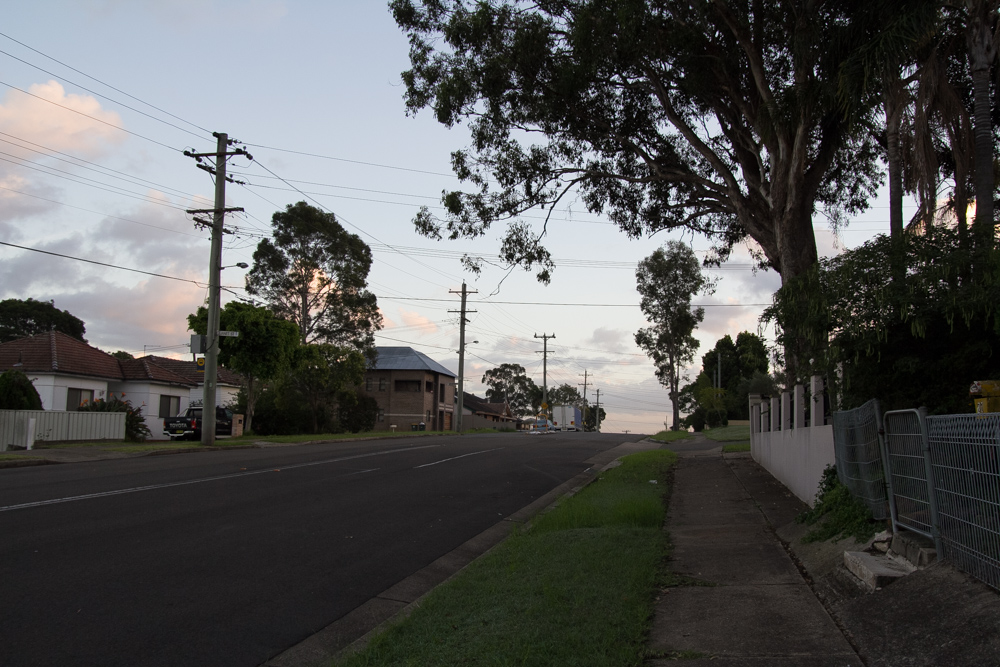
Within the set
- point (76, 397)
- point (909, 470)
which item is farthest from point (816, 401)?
point (76, 397)

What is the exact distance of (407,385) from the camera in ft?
200

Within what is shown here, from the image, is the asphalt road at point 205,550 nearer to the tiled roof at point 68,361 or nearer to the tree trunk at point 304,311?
the tiled roof at point 68,361

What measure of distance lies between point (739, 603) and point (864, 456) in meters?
2.33

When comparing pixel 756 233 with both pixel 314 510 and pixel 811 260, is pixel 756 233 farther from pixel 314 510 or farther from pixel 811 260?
pixel 314 510

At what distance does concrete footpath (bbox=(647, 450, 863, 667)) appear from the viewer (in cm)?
464

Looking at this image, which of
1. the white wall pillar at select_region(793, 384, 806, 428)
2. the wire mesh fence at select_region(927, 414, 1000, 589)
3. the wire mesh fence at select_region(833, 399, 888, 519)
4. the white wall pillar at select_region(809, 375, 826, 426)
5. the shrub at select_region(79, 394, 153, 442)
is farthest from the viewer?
the shrub at select_region(79, 394, 153, 442)

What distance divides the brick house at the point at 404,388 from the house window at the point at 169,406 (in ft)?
58.2

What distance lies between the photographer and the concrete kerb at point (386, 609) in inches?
199

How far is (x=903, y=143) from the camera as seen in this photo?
40.6 feet

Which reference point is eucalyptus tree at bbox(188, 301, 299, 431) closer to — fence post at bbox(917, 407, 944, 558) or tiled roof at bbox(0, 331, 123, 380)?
tiled roof at bbox(0, 331, 123, 380)

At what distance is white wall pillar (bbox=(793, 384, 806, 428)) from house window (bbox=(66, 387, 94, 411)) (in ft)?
102

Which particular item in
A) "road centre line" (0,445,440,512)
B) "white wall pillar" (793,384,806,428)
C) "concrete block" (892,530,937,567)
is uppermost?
"white wall pillar" (793,384,806,428)

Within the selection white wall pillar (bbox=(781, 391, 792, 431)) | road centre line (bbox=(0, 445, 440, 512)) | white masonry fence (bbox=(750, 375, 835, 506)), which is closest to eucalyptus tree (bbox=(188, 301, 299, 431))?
road centre line (bbox=(0, 445, 440, 512))

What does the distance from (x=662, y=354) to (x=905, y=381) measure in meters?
42.3
